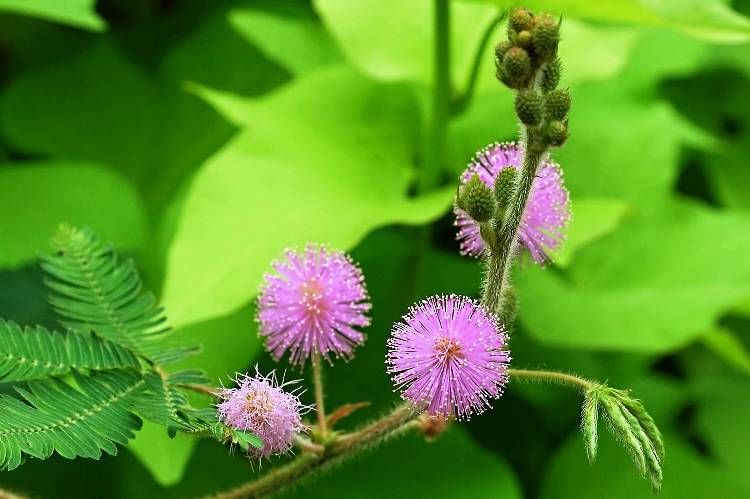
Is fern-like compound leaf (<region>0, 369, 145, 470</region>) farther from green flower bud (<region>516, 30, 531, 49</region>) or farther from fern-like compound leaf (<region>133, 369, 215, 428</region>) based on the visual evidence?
green flower bud (<region>516, 30, 531, 49</region>)

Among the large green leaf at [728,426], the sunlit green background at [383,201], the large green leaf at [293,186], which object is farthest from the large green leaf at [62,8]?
the large green leaf at [728,426]

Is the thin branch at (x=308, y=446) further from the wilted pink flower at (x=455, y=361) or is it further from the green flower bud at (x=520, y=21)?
the green flower bud at (x=520, y=21)

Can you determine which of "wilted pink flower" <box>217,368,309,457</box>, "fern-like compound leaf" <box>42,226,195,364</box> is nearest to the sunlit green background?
"fern-like compound leaf" <box>42,226,195,364</box>

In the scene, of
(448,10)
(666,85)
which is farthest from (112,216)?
(666,85)

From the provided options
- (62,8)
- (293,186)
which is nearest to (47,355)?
(293,186)

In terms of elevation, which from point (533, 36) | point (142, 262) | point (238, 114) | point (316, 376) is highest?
point (533, 36)

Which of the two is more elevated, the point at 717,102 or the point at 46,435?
the point at 46,435

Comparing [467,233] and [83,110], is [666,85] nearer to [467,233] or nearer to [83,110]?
[83,110]
